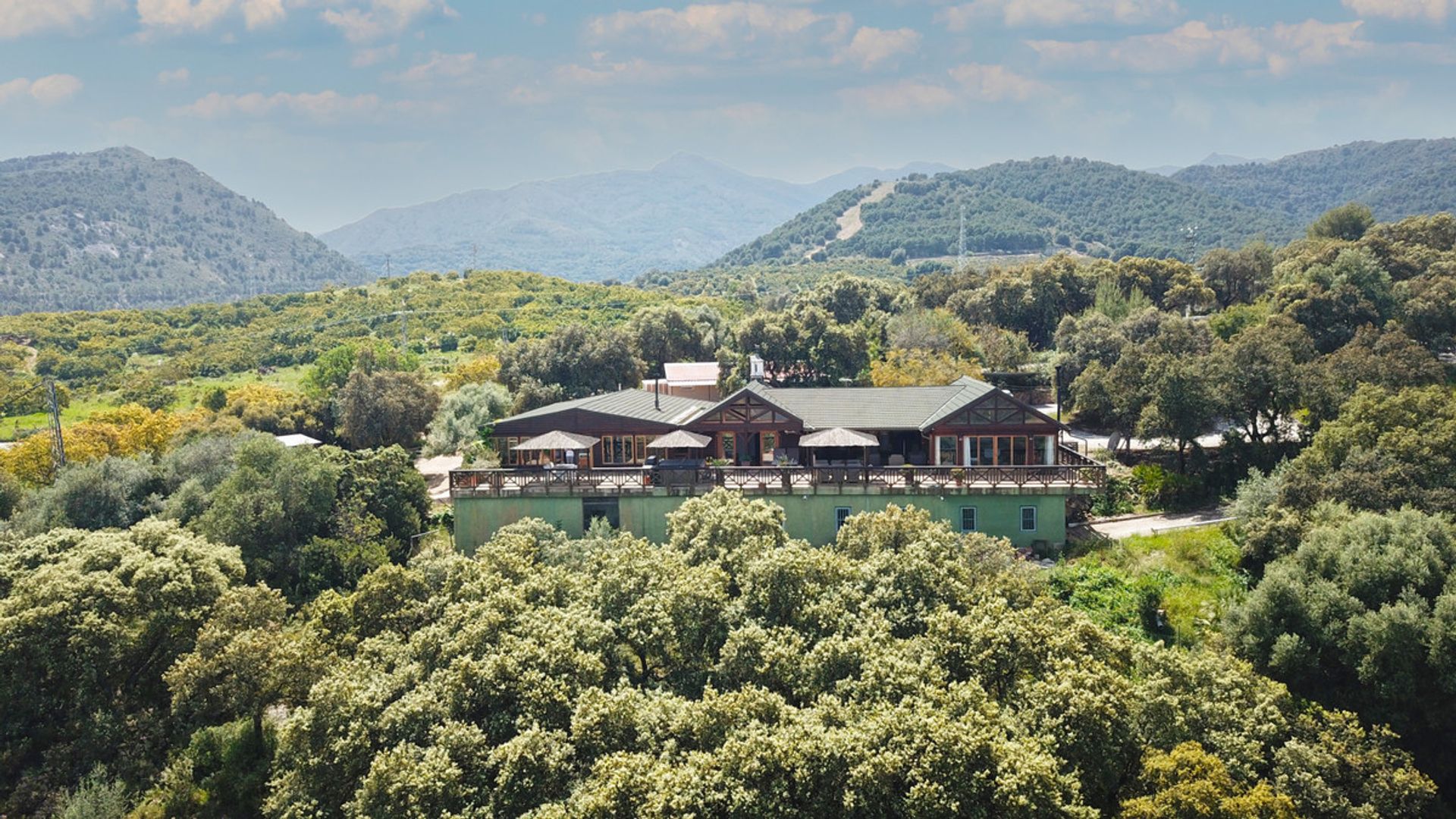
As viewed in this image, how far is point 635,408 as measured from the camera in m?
37.5

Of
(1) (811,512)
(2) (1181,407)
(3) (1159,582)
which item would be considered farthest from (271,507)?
(2) (1181,407)

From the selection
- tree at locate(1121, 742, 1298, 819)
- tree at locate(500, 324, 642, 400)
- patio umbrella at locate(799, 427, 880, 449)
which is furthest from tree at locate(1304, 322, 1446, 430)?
tree at locate(500, 324, 642, 400)

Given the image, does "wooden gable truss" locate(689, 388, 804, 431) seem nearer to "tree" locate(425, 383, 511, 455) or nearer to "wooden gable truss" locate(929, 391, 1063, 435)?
"wooden gable truss" locate(929, 391, 1063, 435)

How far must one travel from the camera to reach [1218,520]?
31.2 metres

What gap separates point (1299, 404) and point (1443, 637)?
16.3 m

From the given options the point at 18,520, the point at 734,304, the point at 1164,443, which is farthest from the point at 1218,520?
the point at 734,304

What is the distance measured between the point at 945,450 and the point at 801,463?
5.24 meters

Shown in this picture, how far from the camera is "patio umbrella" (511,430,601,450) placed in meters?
33.7

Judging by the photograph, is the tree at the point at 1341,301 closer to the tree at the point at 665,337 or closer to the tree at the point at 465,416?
the tree at the point at 665,337

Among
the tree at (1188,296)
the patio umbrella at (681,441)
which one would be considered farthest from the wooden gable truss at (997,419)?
the tree at (1188,296)

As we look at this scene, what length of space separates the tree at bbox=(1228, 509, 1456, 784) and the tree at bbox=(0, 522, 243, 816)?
27094 millimetres

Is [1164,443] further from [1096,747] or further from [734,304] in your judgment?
[734,304]

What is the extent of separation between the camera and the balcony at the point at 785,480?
103 feet

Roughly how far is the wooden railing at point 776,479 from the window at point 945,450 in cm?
220
